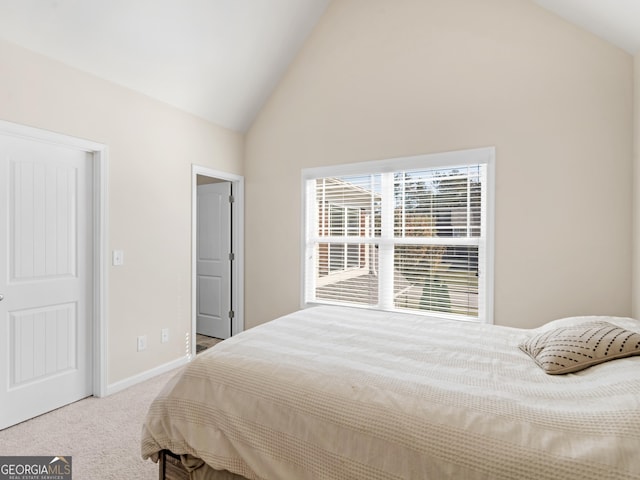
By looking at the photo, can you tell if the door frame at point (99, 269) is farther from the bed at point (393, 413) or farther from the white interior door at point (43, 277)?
the bed at point (393, 413)

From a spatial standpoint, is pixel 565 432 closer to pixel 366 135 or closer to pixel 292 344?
pixel 292 344

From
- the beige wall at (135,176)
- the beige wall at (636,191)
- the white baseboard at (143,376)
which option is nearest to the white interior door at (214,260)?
the beige wall at (135,176)

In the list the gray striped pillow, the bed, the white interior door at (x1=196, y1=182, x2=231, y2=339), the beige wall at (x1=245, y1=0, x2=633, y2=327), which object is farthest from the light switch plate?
the gray striped pillow

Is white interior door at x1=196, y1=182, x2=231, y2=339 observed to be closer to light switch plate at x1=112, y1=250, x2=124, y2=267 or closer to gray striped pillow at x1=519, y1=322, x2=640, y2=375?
light switch plate at x1=112, y1=250, x2=124, y2=267

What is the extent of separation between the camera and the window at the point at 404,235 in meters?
2.98

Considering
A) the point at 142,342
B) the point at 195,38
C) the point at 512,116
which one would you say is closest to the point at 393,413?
the point at 512,116

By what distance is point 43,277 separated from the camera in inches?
97.6

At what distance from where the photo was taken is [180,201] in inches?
136

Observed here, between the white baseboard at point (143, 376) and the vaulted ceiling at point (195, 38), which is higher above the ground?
the vaulted ceiling at point (195, 38)

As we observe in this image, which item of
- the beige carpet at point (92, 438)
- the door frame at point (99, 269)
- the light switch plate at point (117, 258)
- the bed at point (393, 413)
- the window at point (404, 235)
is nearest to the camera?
the bed at point (393, 413)

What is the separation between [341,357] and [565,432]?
2.91ft

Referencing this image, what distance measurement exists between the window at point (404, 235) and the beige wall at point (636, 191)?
90 centimetres

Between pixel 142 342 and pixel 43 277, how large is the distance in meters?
0.98

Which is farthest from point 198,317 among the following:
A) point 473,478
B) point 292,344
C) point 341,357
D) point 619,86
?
point 619,86
